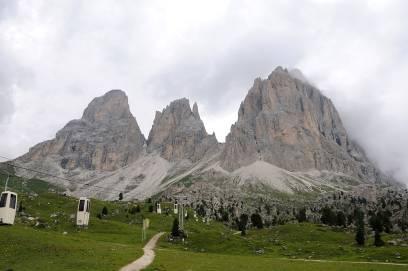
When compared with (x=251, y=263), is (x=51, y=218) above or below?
above

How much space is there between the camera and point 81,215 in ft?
334

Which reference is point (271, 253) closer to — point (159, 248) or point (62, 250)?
point (159, 248)

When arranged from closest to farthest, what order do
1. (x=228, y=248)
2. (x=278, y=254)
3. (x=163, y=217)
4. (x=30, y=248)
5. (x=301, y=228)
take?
(x=30, y=248), (x=278, y=254), (x=228, y=248), (x=301, y=228), (x=163, y=217)

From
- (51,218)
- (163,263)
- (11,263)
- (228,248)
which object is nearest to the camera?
(11,263)

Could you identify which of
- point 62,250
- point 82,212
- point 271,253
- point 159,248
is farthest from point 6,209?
point 271,253

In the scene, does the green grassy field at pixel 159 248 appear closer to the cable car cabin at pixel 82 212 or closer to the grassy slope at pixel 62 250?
the grassy slope at pixel 62 250

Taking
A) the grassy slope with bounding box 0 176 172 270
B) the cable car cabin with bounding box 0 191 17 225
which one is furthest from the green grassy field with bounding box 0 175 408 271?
the cable car cabin with bounding box 0 191 17 225

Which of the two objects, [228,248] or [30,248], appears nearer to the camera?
[30,248]

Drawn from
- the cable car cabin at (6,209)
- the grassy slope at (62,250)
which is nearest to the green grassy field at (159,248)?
the grassy slope at (62,250)

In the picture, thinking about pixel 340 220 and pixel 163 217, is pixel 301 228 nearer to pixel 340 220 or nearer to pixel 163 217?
pixel 340 220

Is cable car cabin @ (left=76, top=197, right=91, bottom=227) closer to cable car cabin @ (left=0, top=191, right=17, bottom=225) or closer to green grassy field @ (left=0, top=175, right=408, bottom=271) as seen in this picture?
green grassy field @ (left=0, top=175, right=408, bottom=271)

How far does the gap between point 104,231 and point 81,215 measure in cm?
688

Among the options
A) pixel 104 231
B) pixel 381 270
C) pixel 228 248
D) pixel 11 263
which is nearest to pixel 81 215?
pixel 104 231

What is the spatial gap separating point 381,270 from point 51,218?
90.8 m
